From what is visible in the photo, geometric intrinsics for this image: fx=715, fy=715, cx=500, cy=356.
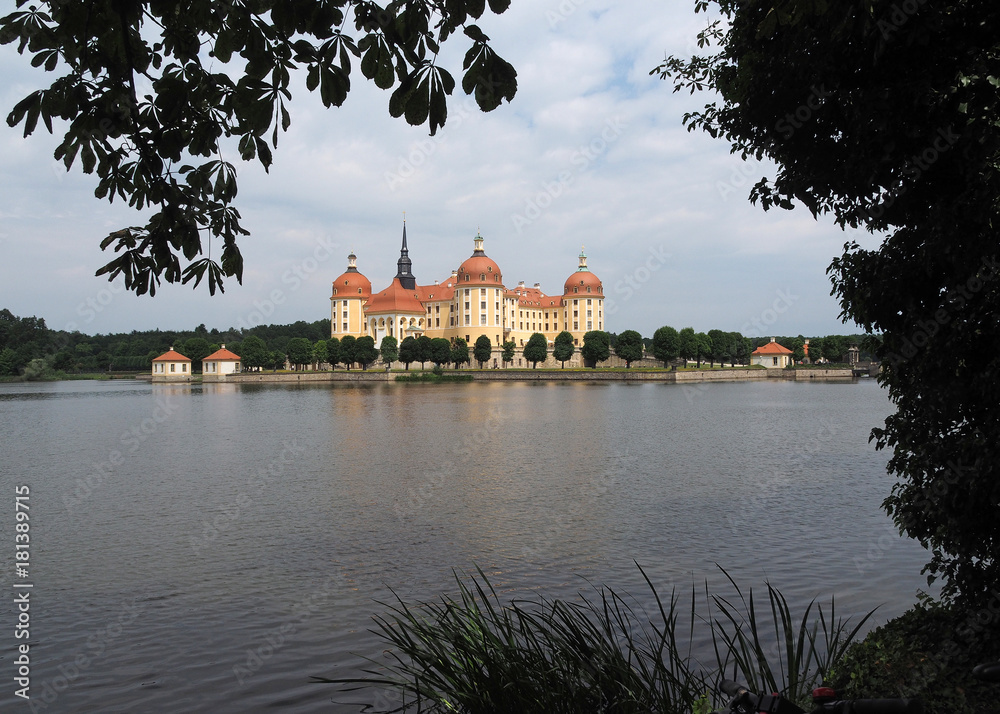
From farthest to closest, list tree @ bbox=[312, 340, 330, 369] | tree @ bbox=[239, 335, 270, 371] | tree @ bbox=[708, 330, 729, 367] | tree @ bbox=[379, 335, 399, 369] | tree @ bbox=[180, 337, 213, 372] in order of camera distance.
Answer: tree @ bbox=[708, 330, 729, 367]
tree @ bbox=[180, 337, 213, 372]
tree @ bbox=[312, 340, 330, 369]
tree @ bbox=[239, 335, 270, 371]
tree @ bbox=[379, 335, 399, 369]

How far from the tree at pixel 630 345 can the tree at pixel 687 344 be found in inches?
176

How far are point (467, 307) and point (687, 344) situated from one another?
2936cm

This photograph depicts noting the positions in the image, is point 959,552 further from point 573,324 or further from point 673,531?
point 573,324

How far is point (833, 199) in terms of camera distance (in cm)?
439

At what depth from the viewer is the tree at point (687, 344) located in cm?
8323

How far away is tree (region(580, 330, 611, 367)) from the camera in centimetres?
8556

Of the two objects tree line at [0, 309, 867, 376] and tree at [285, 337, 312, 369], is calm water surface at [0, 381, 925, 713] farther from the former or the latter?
tree at [285, 337, 312, 369]

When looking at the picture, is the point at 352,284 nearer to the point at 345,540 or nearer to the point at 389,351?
the point at 389,351

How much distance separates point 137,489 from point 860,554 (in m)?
12.0

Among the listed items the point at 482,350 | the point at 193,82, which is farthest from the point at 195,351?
the point at 193,82

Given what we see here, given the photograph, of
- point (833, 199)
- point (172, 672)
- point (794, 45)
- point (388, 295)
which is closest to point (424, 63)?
point (794, 45)

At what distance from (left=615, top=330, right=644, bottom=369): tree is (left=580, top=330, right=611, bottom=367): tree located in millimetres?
2837

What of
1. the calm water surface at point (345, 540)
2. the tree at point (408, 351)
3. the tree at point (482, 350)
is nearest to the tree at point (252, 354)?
the tree at point (408, 351)

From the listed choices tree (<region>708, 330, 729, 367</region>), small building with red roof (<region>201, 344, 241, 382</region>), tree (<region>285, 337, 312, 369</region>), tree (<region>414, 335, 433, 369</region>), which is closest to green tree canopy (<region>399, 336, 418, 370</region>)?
tree (<region>414, 335, 433, 369</region>)
